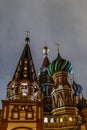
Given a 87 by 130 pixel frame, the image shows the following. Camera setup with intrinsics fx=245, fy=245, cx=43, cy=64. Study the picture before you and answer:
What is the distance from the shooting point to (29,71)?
39.5 m

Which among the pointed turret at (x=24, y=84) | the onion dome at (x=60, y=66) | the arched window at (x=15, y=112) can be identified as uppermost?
the onion dome at (x=60, y=66)

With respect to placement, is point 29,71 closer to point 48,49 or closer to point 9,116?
point 9,116

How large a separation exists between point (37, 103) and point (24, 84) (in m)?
4.59

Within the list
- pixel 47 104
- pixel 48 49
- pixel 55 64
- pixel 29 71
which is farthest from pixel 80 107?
pixel 48 49

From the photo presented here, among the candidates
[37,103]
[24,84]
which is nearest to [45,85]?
[24,84]

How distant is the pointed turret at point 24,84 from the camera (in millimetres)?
35944

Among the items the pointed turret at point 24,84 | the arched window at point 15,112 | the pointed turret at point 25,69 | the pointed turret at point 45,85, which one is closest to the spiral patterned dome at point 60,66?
the pointed turret at point 25,69

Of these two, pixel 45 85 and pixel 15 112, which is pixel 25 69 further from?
pixel 45 85

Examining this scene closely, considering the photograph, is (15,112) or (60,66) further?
(60,66)

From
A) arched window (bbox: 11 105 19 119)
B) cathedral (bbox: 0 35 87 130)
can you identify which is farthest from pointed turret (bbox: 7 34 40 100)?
arched window (bbox: 11 105 19 119)

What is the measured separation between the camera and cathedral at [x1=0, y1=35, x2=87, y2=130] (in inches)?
1277

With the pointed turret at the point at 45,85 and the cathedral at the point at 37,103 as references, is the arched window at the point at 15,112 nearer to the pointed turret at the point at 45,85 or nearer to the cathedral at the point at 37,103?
the cathedral at the point at 37,103

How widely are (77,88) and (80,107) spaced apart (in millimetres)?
7444

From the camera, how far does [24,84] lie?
122 feet
